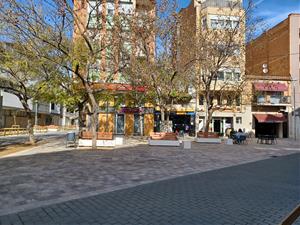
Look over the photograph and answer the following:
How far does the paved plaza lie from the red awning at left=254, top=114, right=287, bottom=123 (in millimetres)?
29321

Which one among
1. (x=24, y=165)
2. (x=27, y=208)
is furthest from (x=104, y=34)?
(x=27, y=208)

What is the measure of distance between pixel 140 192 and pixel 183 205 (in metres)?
1.52

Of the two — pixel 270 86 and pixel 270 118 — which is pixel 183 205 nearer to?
Answer: pixel 270 86

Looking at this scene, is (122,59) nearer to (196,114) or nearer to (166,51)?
(166,51)

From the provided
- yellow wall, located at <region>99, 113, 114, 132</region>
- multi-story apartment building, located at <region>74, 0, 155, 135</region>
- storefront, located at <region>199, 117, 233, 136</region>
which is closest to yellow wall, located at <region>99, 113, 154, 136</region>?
yellow wall, located at <region>99, 113, 114, 132</region>

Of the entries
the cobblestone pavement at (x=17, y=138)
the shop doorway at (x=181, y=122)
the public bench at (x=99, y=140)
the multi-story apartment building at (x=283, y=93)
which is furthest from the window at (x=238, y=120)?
the public bench at (x=99, y=140)

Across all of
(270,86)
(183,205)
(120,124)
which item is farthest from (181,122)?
(183,205)

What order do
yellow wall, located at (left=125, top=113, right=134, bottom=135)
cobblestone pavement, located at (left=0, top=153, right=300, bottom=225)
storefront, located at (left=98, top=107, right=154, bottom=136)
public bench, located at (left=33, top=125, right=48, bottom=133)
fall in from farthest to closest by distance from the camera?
public bench, located at (left=33, top=125, right=48, bottom=133), yellow wall, located at (left=125, top=113, right=134, bottom=135), storefront, located at (left=98, top=107, right=154, bottom=136), cobblestone pavement, located at (left=0, top=153, right=300, bottom=225)

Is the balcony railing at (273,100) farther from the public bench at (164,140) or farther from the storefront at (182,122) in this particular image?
the public bench at (164,140)

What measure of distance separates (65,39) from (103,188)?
45.2 feet

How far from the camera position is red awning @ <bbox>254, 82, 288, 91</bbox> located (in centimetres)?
3853

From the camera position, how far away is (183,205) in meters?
6.42

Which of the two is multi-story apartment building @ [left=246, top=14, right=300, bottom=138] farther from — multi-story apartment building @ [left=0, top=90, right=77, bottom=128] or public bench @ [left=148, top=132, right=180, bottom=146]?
multi-story apartment building @ [left=0, top=90, right=77, bottom=128]

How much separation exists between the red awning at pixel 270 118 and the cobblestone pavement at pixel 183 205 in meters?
32.3
